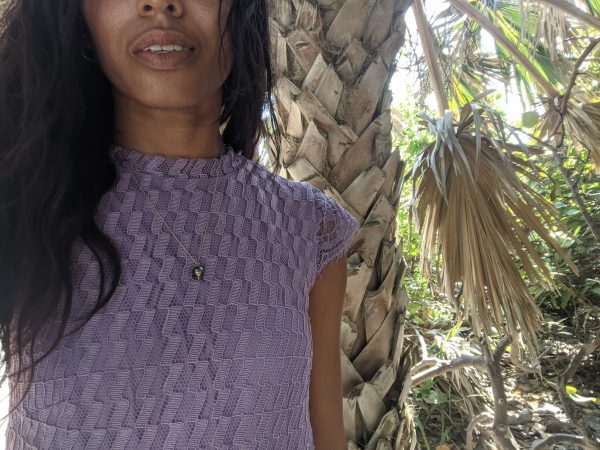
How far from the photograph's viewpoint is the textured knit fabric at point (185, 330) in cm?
74

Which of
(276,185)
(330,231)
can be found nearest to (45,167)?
(276,185)

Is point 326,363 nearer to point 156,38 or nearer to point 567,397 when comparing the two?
point 156,38

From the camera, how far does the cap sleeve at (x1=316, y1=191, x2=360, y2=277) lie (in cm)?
105

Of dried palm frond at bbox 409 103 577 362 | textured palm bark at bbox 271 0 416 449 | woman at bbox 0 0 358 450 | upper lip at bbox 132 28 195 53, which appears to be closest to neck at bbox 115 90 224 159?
woman at bbox 0 0 358 450

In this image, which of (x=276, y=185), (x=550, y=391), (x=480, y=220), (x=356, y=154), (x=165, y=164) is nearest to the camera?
(x=165, y=164)

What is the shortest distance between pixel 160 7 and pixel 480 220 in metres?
1.09

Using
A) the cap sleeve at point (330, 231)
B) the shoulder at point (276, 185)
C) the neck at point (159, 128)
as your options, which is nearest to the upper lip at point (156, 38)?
the neck at point (159, 128)

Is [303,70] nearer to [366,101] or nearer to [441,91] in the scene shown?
[366,101]

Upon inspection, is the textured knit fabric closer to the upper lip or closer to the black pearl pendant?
the black pearl pendant

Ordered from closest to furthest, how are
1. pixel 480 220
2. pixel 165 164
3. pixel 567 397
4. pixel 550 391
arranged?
pixel 165 164 < pixel 480 220 < pixel 567 397 < pixel 550 391

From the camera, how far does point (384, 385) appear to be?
1.40m

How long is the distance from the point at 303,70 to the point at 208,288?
30.9 inches

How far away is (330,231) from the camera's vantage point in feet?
3.51

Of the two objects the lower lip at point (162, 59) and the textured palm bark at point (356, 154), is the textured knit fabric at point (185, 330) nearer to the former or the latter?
the lower lip at point (162, 59)
